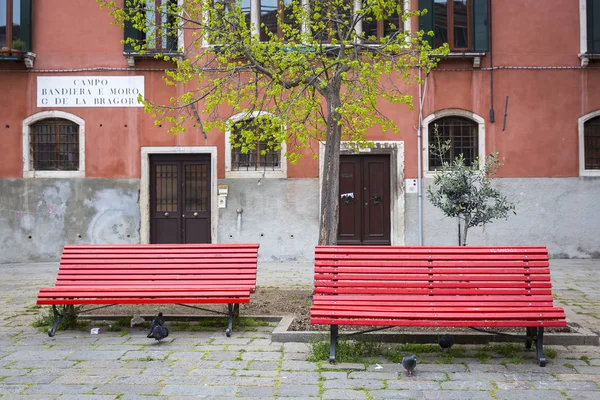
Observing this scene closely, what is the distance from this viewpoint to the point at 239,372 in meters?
5.16

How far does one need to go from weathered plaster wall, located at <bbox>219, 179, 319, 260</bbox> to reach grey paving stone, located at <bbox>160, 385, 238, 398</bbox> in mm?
8828

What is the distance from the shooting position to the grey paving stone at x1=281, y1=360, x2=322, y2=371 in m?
5.23

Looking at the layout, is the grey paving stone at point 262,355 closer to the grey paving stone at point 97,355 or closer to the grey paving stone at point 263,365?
the grey paving stone at point 263,365

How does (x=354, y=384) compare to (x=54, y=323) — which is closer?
(x=354, y=384)

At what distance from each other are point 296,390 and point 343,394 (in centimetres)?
34

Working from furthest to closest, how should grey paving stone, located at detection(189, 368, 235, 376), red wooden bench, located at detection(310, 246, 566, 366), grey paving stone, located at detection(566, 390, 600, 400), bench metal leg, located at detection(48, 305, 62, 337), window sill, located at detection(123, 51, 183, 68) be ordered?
window sill, located at detection(123, 51, 183, 68) < bench metal leg, located at detection(48, 305, 62, 337) < red wooden bench, located at detection(310, 246, 566, 366) < grey paving stone, located at detection(189, 368, 235, 376) < grey paving stone, located at detection(566, 390, 600, 400)

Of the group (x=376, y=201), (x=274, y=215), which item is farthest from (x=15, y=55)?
(x=376, y=201)

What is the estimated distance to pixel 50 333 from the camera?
6.43 metres

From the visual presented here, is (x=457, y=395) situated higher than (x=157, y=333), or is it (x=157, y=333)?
(x=157, y=333)

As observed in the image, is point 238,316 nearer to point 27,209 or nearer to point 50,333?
point 50,333

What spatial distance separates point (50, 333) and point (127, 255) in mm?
1099

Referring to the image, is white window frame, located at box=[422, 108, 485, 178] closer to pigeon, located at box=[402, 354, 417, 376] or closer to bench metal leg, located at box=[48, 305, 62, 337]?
bench metal leg, located at box=[48, 305, 62, 337]

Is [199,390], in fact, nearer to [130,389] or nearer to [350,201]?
[130,389]

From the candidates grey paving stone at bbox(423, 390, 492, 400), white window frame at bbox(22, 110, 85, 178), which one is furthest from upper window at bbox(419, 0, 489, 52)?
grey paving stone at bbox(423, 390, 492, 400)
